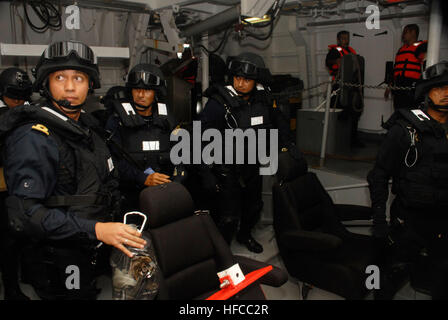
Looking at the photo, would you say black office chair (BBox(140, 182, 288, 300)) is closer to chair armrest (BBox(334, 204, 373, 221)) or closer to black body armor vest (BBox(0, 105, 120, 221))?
→ black body armor vest (BBox(0, 105, 120, 221))

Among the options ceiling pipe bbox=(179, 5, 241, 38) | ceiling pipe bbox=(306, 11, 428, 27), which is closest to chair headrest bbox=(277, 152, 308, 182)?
ceiling pipe bbox=(179, 5, 241, 38)

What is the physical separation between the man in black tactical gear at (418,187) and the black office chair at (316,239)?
0.80 feet

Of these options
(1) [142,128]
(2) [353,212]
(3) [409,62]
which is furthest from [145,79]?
(3) [409,62]

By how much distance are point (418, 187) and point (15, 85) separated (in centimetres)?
352

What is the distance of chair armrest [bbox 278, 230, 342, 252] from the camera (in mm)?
2307

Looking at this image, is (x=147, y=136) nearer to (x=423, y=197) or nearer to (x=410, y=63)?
(x=423, y=197)

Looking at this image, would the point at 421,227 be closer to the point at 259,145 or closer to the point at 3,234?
the point at 259,145

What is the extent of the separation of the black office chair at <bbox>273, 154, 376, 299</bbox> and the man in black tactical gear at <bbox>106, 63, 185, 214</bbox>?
0.92 metres

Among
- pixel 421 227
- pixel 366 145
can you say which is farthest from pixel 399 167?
pixel 366 145

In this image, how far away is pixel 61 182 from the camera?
1550mm

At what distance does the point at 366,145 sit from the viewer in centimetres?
600

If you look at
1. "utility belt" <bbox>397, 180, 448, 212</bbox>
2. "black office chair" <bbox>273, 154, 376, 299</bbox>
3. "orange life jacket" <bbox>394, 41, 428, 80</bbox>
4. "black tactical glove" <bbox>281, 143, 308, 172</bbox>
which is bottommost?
"black office chair" <bbox>273, 154, 376, 299</bbox>

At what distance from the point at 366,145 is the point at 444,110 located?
3.81 metres

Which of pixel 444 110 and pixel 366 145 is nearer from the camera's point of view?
pixel 444 110
